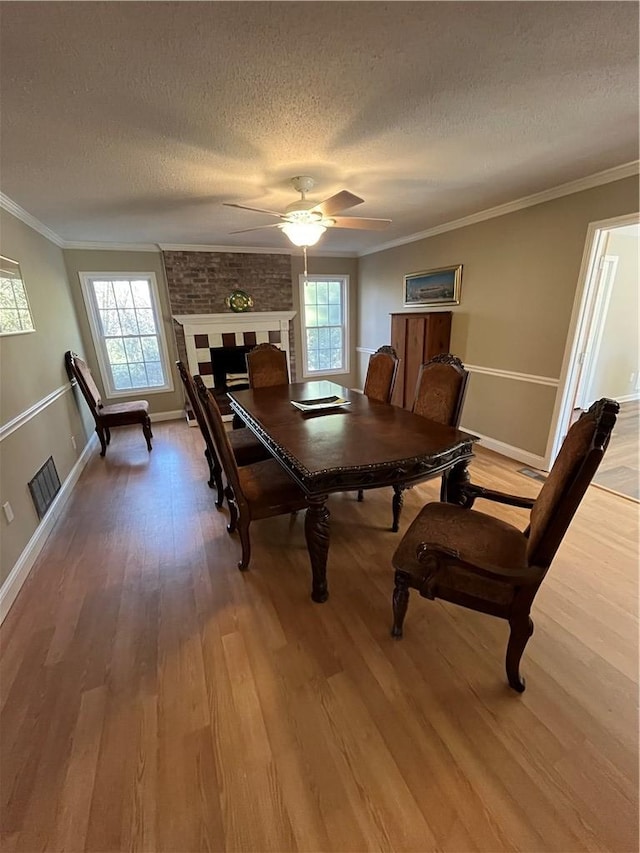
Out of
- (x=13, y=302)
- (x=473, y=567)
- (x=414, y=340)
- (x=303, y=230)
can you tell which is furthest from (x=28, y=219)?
(x=473, y=567)

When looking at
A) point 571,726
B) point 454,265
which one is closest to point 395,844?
point 571,726

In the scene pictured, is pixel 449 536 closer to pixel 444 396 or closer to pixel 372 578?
pixel 372 578

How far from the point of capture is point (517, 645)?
1.37m

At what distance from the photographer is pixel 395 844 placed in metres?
1.02

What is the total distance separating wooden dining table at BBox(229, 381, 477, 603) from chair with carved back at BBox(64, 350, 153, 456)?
7.32ft

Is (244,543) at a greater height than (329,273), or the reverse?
(329,273)

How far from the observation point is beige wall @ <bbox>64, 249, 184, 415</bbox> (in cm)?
450

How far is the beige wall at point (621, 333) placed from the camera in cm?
452

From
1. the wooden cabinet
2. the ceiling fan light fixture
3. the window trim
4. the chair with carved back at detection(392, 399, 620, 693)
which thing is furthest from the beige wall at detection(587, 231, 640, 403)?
the chair with carved back at detection(392, 399, 620, 693)

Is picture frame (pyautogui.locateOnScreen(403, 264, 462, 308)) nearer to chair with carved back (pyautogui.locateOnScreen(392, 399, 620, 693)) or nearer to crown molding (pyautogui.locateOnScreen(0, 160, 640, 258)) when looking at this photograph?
crown molding (pyautogui.locateOnScreen(0, 160, 640, 258))

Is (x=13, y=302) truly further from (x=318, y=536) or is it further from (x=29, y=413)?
(x=318, y=536)

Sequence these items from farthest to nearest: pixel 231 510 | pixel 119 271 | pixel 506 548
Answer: pixel 119 271, pixel 231 510, pixel 506 548

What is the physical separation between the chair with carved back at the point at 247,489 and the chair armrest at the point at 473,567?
0.90 m

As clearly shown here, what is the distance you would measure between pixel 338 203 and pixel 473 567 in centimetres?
218
